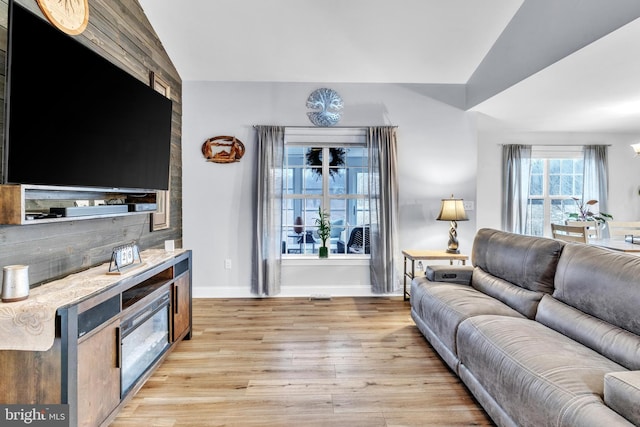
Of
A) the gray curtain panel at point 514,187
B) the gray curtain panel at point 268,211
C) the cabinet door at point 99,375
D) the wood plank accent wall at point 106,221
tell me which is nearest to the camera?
the cabinet door at point 99,375

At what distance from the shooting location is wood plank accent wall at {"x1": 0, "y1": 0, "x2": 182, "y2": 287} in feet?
6.00

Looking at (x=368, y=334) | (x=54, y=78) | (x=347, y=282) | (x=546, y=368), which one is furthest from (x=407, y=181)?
(x=54, y=78)

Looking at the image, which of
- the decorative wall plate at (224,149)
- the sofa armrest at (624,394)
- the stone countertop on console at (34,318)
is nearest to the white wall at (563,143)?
the decorative wall plate at (224,149)

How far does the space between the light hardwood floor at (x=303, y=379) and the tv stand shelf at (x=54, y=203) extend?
118cm

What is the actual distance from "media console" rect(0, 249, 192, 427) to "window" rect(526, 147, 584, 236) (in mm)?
5649

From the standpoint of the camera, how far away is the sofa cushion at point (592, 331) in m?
1.57

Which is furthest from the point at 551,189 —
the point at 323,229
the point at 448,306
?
the point at 448,306

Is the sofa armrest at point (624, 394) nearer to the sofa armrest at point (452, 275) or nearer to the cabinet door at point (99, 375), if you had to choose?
the sofa armrest at point (452, 275)

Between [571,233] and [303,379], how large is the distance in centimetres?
348

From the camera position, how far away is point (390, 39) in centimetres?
354

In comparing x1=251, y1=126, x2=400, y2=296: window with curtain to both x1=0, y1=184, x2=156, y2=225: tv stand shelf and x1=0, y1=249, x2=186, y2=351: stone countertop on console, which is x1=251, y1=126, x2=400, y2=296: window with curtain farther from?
x1=0, y1=249, x2=186, y2=351: stone countertop on console

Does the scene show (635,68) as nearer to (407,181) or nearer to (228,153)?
(407,181)

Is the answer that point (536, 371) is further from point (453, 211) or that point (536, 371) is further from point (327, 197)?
point (327, 197)

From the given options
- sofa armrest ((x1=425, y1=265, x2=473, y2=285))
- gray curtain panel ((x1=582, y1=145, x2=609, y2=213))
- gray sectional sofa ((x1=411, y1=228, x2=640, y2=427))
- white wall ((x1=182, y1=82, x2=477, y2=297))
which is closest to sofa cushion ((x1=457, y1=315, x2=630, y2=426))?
gray sectional sofa ((x1=411, y1=228, x2=640, y2=427))
